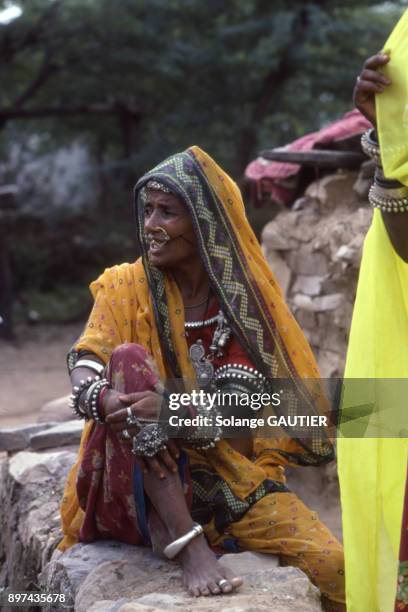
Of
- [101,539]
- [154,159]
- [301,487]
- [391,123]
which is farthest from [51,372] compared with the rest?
[391,123]

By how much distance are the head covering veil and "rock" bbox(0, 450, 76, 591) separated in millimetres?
1061

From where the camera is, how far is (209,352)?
10.3 feet

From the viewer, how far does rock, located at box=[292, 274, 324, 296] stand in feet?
18.2

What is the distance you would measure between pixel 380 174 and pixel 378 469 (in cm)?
83

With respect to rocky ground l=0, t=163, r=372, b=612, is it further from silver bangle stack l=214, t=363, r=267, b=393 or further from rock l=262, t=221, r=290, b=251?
silver bangle stack l=214, t=363, r=267, b=393

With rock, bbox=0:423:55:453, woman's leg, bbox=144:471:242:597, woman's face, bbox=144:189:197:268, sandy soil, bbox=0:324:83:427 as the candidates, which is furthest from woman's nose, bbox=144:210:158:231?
sandy soil, bbox=0:324:83:427

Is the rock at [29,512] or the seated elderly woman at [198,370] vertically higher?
the seated elderly woman at [198,370]

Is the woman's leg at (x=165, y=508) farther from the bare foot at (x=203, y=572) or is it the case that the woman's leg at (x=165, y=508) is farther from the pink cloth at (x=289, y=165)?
the pink cloth at (x=289, y=165)

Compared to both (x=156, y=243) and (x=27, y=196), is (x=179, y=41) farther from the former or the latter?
(x=156, y=243)

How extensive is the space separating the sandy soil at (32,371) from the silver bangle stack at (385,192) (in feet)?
19.1

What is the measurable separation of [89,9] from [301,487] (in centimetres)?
969

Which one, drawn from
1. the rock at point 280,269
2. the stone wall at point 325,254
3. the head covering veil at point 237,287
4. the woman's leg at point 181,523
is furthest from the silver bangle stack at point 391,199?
the rock at point 280,269

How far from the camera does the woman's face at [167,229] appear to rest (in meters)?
3.08

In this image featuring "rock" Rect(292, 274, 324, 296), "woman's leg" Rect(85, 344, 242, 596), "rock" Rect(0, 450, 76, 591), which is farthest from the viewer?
"rock" Rect(292, 274, 324, 296)
